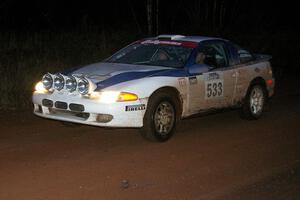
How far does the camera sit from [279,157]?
7.88 m

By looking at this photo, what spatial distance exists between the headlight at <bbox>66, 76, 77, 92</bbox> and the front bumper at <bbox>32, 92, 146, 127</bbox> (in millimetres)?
95

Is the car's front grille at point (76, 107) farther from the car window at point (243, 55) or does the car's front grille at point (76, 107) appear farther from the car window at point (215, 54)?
the car window at point (243, 55)

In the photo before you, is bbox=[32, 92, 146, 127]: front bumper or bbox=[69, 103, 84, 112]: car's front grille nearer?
bbox=[32, 92, 146, 127]: front bumper

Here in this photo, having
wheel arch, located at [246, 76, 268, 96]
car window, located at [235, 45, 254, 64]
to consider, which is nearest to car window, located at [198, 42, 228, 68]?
car window, located at [235, 45, 254, 64]

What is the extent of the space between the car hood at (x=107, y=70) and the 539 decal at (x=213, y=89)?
0.78m

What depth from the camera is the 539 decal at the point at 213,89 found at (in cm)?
A: 930

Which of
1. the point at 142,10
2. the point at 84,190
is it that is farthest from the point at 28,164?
the point at 142,10

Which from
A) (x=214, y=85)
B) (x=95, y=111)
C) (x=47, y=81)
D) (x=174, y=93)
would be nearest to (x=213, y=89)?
(x=214, y=85)

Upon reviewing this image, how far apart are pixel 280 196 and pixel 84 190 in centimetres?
199

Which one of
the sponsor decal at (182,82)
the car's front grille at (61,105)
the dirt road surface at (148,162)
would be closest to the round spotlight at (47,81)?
the car's front grille at (61,105)

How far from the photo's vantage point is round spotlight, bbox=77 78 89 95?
8.15m

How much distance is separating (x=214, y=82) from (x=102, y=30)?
832 cm

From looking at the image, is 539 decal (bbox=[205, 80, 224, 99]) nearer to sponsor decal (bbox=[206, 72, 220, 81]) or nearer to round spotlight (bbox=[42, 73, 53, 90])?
sponsor decal (bbox=[206, 72, 220, 81])

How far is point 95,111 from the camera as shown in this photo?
318 inches
